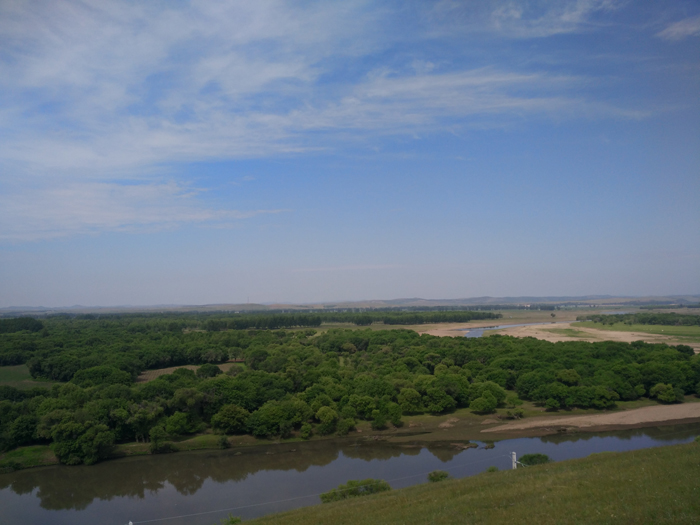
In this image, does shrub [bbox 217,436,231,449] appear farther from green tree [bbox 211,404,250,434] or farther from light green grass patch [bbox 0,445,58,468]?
light green grass patch [bbox 0,445,58,468]

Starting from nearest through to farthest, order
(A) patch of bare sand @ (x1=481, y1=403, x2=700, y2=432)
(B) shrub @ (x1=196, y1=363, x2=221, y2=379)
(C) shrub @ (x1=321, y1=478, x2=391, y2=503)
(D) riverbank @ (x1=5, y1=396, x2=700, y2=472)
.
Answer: (C) shrub @ (x1=321, y1=478, x2=391, y2=503), (D) riverbank @ (x1=5, y1=396, x2=700, y2=472), (A) patch of bare sand @ (x1=481, y1=403, x2=700, y2=432), (B) shrub @ (x1=196, y1=363, x2=221, y2=379)

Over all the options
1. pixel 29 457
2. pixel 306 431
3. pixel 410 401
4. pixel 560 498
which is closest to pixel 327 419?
pixel 306 431

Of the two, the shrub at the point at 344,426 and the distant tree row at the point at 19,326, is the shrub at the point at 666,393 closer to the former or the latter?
the shrub at the point at 344,426

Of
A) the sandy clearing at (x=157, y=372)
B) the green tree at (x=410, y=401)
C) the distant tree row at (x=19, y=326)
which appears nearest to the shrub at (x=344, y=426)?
the green tree at (x=410, y=401)

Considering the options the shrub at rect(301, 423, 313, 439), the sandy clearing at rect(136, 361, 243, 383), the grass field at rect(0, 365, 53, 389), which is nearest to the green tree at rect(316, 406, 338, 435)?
the shrub at rect(301, 423, 313, 439)

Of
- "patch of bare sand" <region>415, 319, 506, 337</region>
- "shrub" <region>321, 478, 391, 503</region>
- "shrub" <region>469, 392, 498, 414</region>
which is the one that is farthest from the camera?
"patch of bare sand" <region>415, 319, 506, 337</region>

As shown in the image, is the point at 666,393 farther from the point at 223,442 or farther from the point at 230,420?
the point at 223,442
